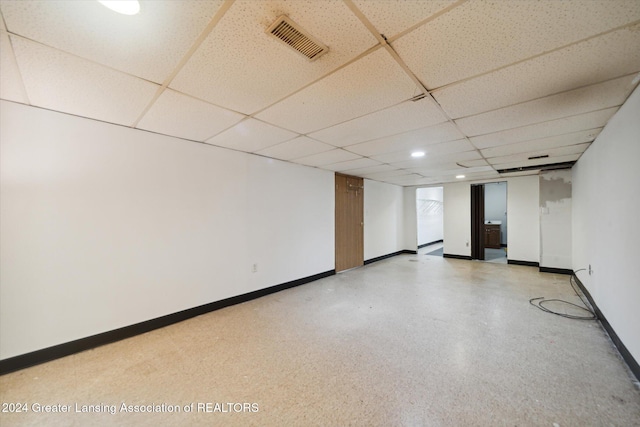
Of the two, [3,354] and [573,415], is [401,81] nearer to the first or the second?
[573,415]

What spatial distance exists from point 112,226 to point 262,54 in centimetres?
245

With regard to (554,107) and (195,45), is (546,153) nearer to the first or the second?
(554,107)

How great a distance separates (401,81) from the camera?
1738 mm

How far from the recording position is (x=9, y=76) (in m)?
1.70

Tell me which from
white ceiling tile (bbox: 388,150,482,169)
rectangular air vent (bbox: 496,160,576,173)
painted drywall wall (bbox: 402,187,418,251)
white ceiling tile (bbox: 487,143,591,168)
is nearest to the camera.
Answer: white ceiling tile (bbox: 487,143,591,168)

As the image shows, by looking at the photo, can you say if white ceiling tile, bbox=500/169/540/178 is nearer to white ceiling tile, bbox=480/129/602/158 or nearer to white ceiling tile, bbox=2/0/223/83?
white ceiling tile, bbox=480/129/602/158

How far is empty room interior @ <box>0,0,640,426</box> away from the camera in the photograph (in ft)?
4.29

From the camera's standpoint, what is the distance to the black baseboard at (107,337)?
2.10 m

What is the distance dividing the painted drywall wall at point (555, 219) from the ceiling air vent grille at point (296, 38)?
6.43 m

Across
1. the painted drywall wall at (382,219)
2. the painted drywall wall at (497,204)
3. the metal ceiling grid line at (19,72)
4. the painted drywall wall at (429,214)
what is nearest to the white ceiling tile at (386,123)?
the metal ceiling grid line at (19,72)

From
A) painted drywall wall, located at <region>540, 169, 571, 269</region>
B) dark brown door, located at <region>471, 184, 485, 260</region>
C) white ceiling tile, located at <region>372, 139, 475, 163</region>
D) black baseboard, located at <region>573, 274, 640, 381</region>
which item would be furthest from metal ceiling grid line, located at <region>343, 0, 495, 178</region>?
dark brown door, located at <region>471, 184, 485, 260</region>

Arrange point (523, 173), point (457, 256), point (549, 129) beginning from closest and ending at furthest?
1. point (549, 129)
2. point (523, 173)
3. point (457, 256)

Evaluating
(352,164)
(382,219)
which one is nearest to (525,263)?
(382,219)

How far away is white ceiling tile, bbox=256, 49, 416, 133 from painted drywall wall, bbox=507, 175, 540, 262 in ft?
19.4
